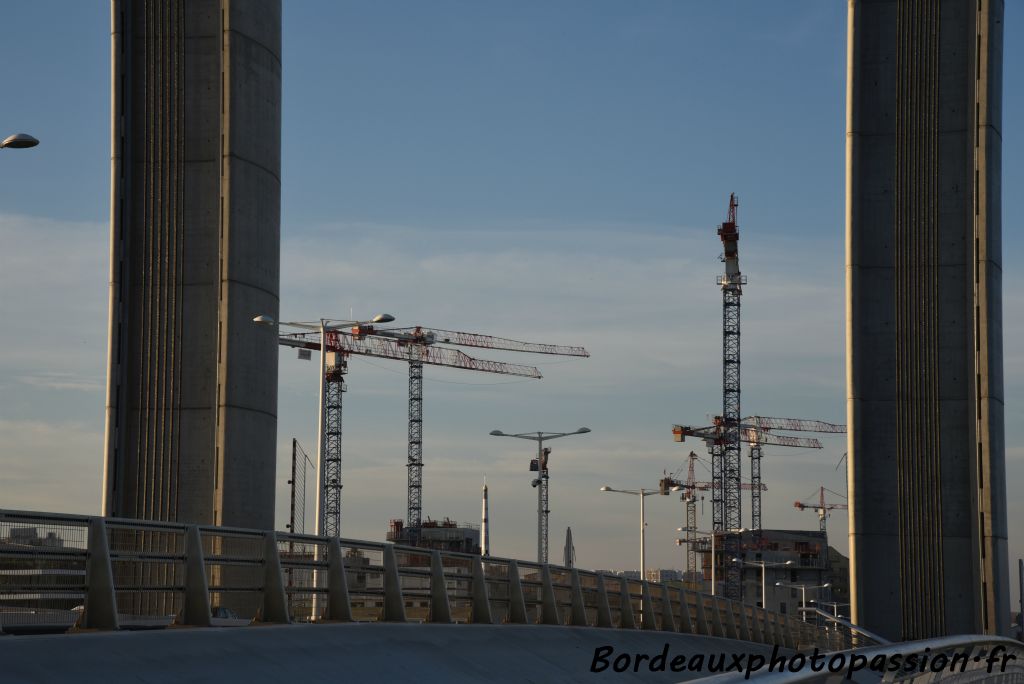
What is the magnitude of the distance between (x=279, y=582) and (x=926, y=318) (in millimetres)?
42065

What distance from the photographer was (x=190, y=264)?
138 feet

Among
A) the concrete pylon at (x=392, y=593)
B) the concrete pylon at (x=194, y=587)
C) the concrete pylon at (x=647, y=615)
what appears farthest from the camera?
the concrete pylon at (x=647, y=615)

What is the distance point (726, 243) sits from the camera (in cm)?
18450

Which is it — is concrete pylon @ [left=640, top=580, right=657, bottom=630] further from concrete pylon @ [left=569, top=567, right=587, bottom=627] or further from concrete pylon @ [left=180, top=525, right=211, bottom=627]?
concrete pylon @ [left=180, top=525, right=211, bottom=627]

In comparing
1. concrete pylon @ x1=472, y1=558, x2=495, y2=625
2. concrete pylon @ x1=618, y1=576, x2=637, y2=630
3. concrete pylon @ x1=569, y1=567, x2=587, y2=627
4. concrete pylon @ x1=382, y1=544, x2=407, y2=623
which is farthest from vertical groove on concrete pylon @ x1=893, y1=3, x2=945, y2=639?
concrete pylon @ x1=382, y1=544, x2=407, y2=623

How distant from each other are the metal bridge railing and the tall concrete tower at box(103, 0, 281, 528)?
9.64 m

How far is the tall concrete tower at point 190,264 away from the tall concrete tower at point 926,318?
22.9 m

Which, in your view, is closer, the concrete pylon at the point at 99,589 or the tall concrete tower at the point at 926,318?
the concrete pylon at the point at 99,589

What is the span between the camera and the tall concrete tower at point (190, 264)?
4147cm

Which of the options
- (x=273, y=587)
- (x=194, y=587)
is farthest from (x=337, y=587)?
(x=194, y=587)

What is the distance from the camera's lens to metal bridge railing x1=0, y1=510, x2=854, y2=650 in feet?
43.9

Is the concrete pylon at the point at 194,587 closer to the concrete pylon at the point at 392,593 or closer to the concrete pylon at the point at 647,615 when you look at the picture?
the concrete pylon at the point at 392,593

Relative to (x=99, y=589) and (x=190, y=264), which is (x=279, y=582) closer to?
(x=99, y=589)

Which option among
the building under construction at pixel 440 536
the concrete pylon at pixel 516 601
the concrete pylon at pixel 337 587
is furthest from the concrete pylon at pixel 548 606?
the building under construction at pixel 440 536
